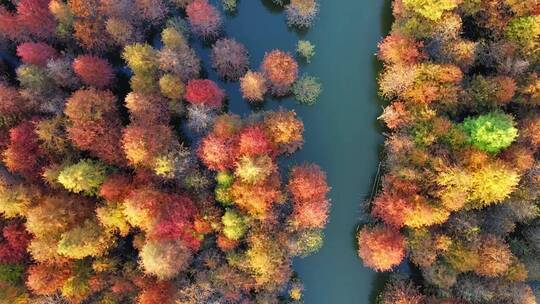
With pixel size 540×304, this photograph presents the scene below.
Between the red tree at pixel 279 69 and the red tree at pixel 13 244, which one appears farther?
the red tree at pixel 279 69

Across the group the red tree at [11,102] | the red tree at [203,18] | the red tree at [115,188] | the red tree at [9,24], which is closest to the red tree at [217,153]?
the red tree at [115,188]

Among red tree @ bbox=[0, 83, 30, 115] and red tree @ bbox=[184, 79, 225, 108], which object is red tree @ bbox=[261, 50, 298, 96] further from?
red tree @ bbox=[0, 83, 30, 115]

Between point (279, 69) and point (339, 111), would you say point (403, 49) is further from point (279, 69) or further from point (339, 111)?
point (279, 69)

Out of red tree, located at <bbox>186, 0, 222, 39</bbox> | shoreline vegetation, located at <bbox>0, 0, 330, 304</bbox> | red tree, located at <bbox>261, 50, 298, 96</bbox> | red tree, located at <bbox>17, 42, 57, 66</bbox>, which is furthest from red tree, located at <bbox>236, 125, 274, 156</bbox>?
red tree, located at <bbox>17, 42, 57, 66</bbox>

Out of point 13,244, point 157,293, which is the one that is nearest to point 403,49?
point 157,293

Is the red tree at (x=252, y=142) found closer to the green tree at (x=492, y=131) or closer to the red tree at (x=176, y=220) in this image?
the red tree at (x=176, y=220)
